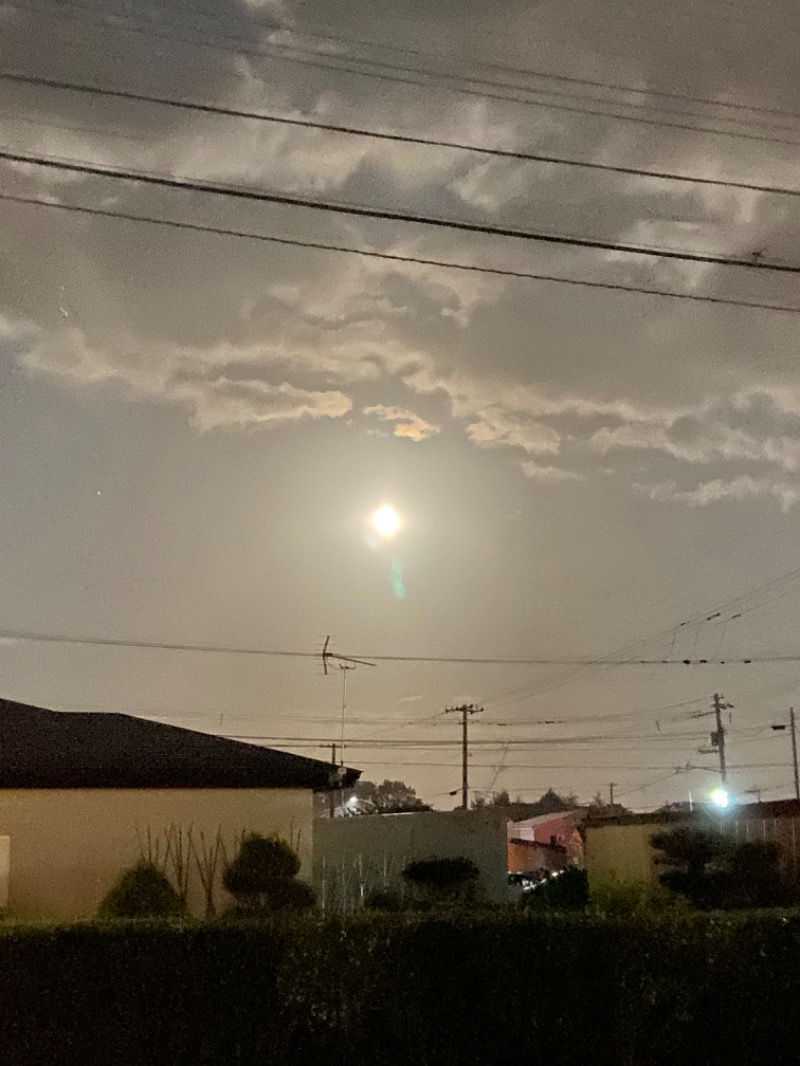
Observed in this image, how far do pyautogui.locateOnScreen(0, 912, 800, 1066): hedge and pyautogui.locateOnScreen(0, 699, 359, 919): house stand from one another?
4.75m

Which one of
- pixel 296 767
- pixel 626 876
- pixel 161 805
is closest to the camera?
pixel 161 805

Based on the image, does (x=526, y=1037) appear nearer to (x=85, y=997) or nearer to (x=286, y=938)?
(x=286, y=938)

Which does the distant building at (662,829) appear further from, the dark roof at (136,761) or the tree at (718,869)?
the dark roof at (136,761)

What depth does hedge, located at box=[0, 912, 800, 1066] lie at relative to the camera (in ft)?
24.6

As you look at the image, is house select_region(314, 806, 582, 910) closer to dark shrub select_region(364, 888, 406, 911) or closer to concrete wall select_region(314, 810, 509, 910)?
concrete wall select_region(314, 810, 509, 910)

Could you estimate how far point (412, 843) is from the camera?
23.5m

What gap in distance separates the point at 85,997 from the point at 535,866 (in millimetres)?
39043

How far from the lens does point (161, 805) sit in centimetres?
1326

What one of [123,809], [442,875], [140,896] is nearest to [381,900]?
[123,809]

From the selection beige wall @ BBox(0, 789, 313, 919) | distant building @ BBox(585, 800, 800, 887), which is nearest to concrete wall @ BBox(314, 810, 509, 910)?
distant building @ BBox(585, 800, 800, 887)

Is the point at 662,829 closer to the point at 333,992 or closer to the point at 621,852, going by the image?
the point at 621,852

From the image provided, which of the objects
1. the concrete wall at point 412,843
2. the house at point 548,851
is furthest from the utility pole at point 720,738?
the concrete wall at point 412,843

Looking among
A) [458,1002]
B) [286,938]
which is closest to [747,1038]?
[458,1002]

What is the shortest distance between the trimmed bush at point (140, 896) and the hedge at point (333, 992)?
13.4 feet
